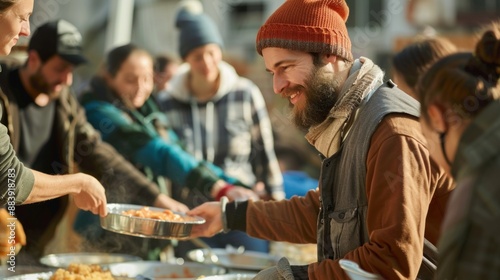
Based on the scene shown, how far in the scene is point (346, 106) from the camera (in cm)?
221

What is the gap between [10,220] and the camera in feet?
8.79

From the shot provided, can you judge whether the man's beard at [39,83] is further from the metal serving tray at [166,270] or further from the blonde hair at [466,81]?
the blonde hair at [466,81]

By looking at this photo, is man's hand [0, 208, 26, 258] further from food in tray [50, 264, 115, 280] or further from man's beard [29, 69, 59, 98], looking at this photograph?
man's beard [29, 69, 59, 98]

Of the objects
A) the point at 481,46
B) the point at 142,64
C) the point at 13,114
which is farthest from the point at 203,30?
the point at 481,46

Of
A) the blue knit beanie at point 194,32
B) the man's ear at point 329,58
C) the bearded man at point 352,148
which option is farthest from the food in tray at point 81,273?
the blue knit beanie at point 194,32

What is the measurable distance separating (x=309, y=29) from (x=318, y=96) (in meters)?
0.21

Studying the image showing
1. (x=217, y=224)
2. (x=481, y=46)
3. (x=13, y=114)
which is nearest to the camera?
(x=481, y=46)

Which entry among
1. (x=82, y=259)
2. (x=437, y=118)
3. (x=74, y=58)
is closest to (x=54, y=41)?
(x=74, y=58)

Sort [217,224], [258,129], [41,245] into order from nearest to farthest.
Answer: [217,224], [41,245], [258,129]

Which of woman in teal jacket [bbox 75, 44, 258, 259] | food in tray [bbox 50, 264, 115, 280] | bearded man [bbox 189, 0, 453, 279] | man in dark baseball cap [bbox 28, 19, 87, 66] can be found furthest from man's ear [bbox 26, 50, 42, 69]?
bearded man [bbox 189, 0, 453, 279]

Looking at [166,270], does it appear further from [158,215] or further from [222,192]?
[222,192]

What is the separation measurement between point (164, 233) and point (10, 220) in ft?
1.83

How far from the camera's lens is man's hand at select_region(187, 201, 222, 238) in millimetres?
2791

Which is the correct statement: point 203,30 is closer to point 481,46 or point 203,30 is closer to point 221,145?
point 221,145
